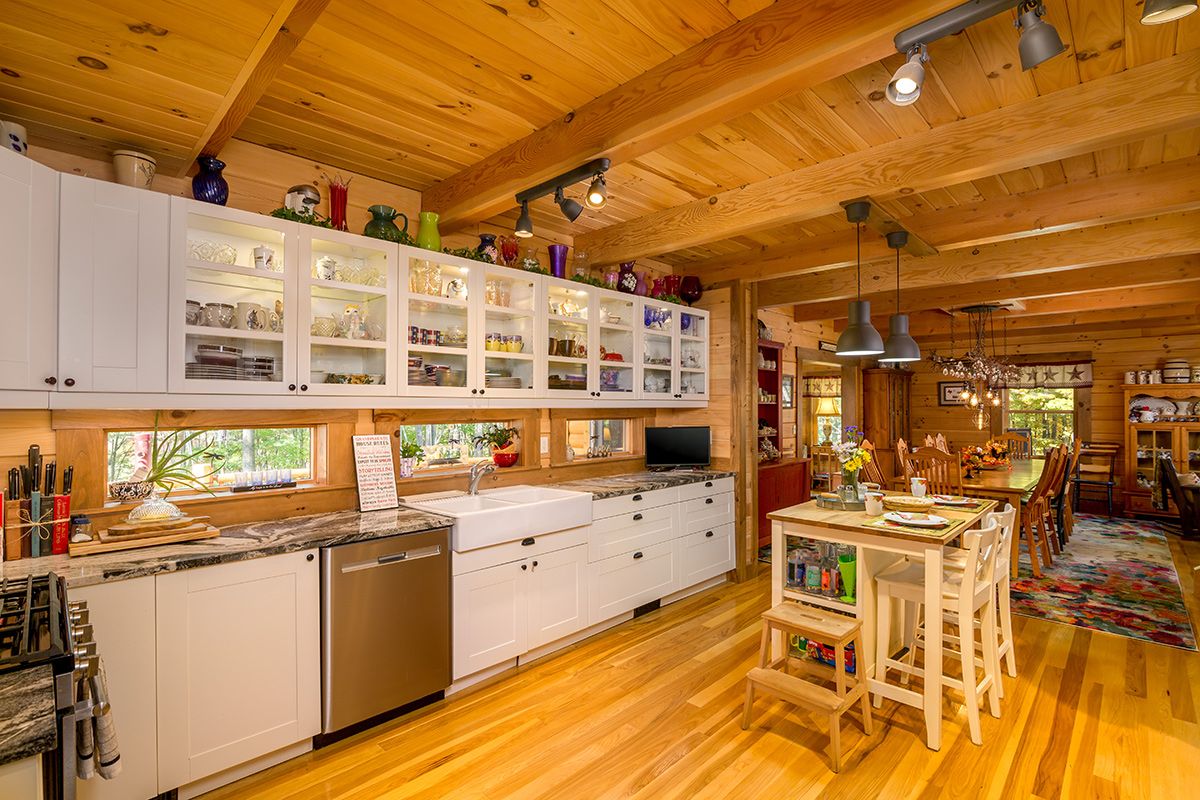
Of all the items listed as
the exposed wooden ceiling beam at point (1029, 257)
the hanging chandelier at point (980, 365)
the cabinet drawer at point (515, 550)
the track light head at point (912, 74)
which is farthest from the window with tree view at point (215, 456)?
the hanging chandelier at point (980, 365)

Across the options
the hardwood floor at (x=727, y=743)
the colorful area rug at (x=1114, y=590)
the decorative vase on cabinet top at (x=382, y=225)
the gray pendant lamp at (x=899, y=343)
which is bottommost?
the hardwood floor at (x=727, y=743)

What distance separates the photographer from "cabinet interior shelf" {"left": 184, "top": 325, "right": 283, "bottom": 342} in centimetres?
237

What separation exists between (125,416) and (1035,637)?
5.09 metres

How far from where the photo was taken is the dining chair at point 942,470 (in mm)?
5145

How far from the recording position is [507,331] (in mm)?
3570

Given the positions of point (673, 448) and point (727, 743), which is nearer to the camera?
point (727, 743)

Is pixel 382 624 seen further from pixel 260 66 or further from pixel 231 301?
pixel 260 66

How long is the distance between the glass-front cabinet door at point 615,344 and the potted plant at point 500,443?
701mm

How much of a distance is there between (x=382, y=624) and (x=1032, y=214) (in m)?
4.17

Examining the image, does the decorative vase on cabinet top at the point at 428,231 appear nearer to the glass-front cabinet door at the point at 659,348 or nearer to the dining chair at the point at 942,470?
the glass-front cabinet door at the point at 659,348

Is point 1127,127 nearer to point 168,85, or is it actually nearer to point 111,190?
point 168,85

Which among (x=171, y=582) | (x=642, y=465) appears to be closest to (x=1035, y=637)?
(x=642, y=465)

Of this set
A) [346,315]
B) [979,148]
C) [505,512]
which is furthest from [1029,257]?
[346,315]

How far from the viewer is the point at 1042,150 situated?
7.84ft
